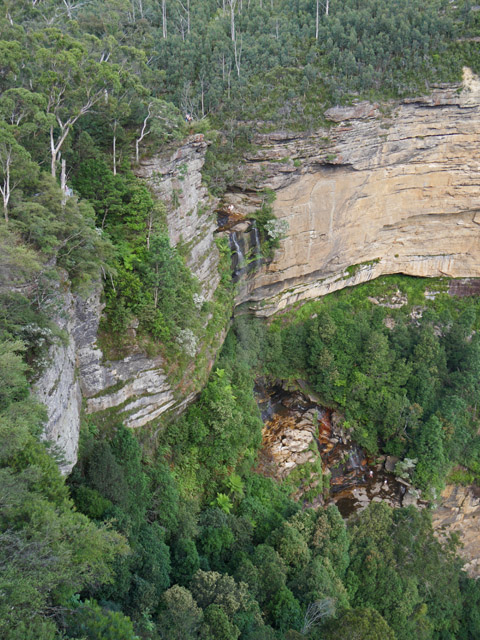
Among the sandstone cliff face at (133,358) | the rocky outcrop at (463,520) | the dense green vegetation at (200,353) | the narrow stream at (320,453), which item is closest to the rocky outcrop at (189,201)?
the sandstone cliff face at (133,358)

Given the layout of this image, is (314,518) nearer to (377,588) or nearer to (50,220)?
(377,588)

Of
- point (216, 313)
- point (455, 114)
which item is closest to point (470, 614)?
point (216, 313)

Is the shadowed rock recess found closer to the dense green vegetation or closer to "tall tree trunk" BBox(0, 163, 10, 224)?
the dense green vegetation

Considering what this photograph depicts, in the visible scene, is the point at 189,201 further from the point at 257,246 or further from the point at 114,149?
the point at 257,246

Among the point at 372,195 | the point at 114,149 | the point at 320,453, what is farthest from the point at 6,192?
the point at 372,195

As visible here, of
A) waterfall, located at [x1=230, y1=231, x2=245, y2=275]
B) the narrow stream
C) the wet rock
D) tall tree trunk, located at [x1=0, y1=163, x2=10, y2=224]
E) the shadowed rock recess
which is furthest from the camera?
the wet rock

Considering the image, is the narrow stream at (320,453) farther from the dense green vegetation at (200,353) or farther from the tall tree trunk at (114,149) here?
the tall tree trunk at (114,149)

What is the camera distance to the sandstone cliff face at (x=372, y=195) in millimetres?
30188

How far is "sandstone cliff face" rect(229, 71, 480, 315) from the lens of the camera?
30188mm

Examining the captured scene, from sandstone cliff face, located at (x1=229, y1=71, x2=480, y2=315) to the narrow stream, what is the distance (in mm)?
6374

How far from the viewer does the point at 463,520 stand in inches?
1217

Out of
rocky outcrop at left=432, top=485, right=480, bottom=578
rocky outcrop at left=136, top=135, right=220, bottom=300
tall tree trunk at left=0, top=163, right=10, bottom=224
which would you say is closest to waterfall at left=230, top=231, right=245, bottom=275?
rocky outcrop at left=136, top=135, right=220, bottom=300

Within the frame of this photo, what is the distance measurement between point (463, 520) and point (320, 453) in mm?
9510

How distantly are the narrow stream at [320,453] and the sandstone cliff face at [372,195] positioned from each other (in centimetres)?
637
